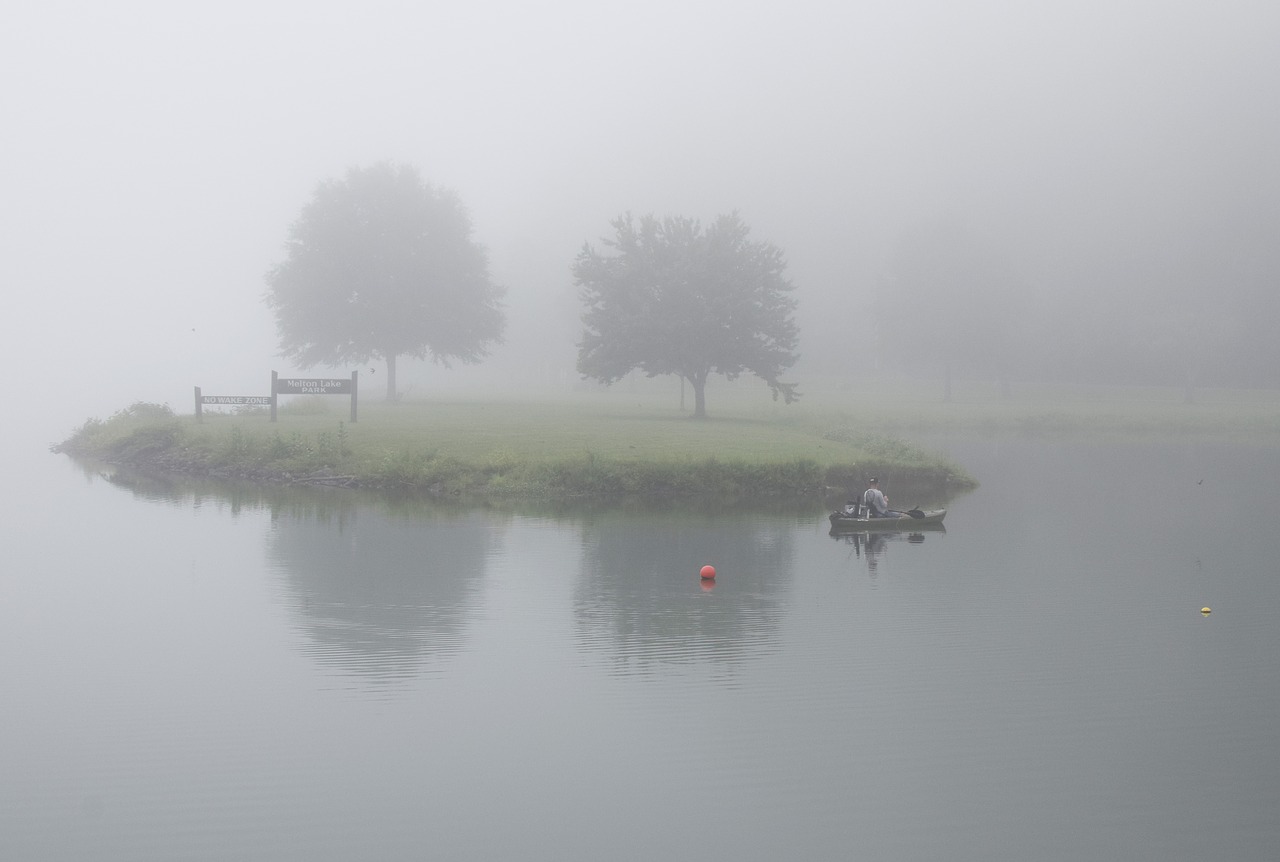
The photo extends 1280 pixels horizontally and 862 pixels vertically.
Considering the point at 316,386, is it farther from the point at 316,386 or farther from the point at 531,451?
the point at 531,451

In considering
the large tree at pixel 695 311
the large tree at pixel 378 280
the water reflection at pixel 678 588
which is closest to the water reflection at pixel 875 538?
the water reflection at pixel 678 588

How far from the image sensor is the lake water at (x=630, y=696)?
10688 mm

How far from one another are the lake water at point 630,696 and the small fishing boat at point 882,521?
4.00 feet

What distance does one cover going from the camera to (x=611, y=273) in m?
57.7

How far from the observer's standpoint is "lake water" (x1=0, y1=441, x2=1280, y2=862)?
421 inches

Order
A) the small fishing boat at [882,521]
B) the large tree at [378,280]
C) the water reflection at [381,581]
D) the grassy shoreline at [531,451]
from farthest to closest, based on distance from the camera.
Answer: the large tree at [378,280] → the grassy shoreline at [531,451] → the small fishing boat at [882,521] → the water reflection at [381,581]

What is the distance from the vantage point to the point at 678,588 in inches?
840

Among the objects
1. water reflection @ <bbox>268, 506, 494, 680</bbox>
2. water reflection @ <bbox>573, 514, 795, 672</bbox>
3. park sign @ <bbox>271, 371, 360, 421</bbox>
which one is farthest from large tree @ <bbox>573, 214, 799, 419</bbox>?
water reflection @ <bbox>268, 506, 494, 680</bbox>

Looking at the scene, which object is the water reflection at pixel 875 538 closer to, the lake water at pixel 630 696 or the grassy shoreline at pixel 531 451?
the lake water at pixel 630 696

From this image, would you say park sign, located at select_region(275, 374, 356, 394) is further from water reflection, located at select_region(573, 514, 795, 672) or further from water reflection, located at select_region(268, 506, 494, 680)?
water reflection, located at select_region(573, 514, 795, 672)

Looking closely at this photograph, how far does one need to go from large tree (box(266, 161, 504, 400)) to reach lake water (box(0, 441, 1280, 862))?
4165 centimetres

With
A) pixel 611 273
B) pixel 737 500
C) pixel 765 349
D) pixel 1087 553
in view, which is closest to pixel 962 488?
pixel 737 500

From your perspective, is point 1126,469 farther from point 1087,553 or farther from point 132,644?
point 132,644

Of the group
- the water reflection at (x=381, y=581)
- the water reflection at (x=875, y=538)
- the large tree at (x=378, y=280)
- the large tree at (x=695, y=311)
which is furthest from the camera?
the large tree at (x=378, y=280)
